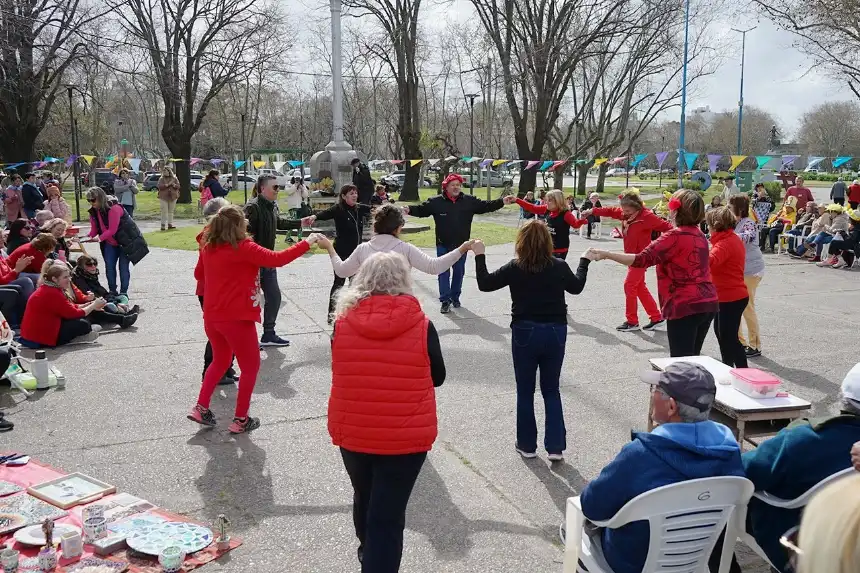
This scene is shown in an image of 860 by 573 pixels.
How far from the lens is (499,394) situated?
21.5ft

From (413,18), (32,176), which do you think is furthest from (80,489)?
(413,18)

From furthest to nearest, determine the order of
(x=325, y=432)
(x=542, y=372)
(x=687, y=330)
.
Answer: (x=687, y=330)
(x=325, y=432)
(x=542, y=372)

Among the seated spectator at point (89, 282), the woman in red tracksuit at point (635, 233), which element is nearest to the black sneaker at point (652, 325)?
the woman in red tracksuit at point (635, 233)

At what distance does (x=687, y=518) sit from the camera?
9.13 ft

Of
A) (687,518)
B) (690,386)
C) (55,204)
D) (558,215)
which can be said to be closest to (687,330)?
(690,386)

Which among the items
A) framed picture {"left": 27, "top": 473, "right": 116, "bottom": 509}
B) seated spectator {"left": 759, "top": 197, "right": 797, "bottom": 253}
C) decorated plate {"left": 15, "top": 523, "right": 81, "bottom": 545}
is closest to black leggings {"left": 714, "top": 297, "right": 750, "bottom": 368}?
framed picture {"left": 27, "top": 473, "right": 116, "bottom": 509}

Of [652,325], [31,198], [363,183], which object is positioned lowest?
[652,325]

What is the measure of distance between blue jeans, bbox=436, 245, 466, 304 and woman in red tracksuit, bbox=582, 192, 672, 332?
2.34 meters

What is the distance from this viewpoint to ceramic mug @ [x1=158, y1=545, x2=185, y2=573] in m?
3.58

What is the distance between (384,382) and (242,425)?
107 inches

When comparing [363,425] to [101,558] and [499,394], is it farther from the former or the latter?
[499,394]

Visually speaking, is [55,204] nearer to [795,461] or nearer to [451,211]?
[451,211]

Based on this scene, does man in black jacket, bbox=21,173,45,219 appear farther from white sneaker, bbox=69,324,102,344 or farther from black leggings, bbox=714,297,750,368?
black leggings, bbox=714,297,750,368

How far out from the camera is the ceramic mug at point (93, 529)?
3.83 meters
